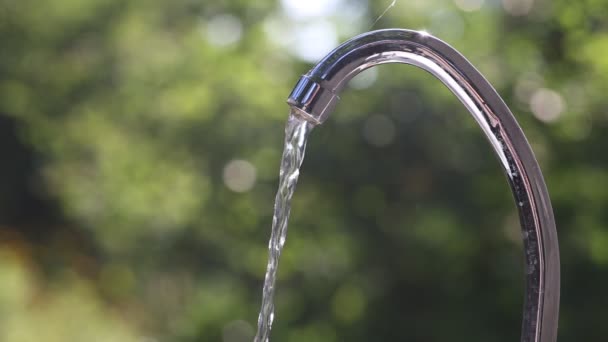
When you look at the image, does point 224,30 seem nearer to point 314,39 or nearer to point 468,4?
point 314,39

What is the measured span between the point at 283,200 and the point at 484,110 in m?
0.18

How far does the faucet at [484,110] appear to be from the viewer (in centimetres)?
54

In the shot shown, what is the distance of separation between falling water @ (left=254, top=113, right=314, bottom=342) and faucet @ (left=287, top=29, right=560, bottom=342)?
59 mm

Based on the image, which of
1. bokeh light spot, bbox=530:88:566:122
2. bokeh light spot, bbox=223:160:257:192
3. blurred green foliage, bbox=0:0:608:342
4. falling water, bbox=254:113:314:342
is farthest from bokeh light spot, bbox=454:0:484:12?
falling water, bbox=254:113:314:342

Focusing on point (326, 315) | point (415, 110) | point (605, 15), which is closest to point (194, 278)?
point (326, 315)

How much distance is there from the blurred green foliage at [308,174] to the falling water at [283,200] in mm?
1838

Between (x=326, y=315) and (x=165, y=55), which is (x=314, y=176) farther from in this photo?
(x=165, y=55)

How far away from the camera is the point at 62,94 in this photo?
4102 mm

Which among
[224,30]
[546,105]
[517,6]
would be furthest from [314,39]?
[546,105]

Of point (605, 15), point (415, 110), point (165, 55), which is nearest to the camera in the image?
point (605, 15)

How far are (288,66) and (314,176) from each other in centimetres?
53

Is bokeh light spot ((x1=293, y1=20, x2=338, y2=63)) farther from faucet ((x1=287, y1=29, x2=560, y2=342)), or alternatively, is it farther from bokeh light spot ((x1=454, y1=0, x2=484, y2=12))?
faucet ((x1=287, y1=29, x2=560, y2=342))

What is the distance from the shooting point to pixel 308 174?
114 inches

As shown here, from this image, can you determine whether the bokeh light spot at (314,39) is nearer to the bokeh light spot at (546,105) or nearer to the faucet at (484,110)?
the bokeh light spot at (546,105)
